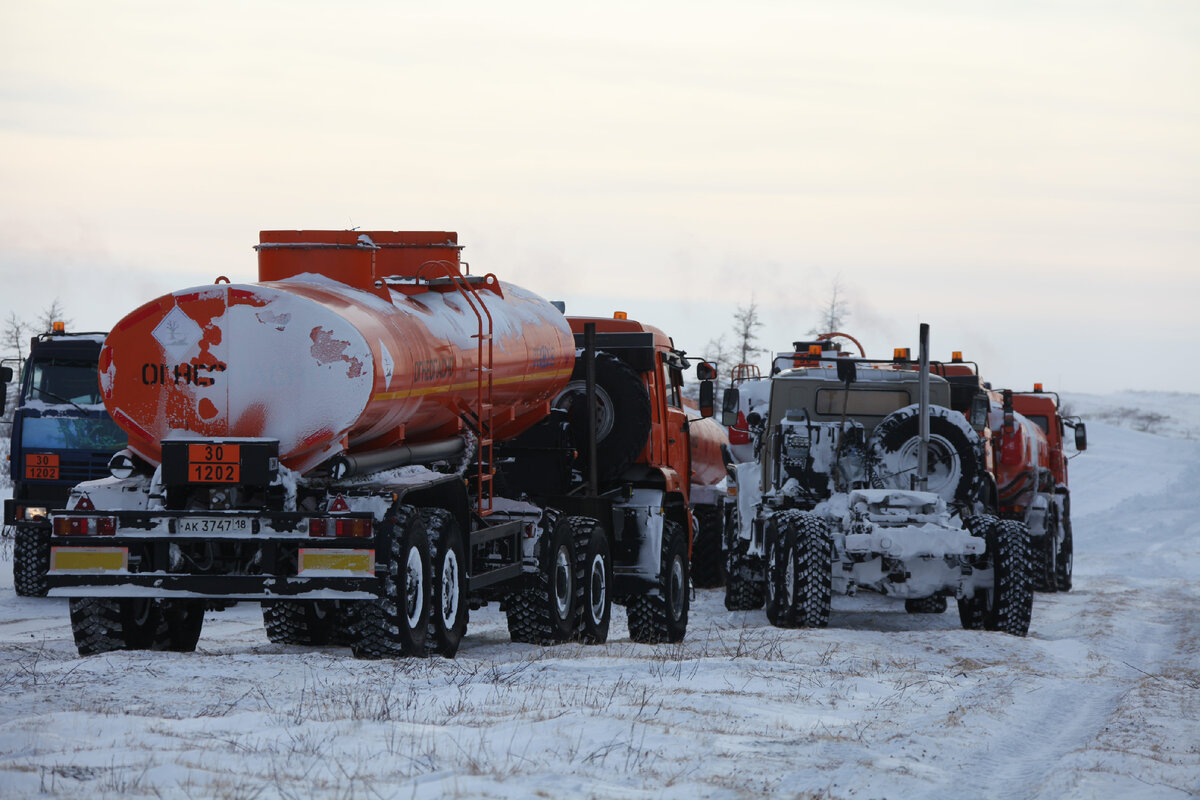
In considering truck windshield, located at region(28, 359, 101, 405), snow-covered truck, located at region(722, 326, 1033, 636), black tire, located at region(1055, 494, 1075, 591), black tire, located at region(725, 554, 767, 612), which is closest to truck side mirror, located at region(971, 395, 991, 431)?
snow-covered truck, located at region(722, 326, 1033, 636)

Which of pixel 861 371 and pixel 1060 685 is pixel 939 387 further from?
pixel 1060 685

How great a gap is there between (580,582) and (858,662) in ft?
10.2

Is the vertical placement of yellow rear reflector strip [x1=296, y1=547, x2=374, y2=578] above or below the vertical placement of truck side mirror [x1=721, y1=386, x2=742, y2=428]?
below

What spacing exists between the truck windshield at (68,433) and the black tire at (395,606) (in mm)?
8537

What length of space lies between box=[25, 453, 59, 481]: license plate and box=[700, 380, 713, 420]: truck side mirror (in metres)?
7.49

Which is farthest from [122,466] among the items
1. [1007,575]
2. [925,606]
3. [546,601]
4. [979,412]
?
[925,606]

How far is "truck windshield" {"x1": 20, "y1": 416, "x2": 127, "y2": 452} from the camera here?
747 inches

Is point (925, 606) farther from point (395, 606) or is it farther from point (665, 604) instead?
point (395, 606)

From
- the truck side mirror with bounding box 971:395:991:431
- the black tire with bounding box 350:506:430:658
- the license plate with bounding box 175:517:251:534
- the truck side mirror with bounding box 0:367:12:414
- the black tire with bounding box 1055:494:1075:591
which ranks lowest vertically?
the black tire with bounding box 1055:494:1075:591

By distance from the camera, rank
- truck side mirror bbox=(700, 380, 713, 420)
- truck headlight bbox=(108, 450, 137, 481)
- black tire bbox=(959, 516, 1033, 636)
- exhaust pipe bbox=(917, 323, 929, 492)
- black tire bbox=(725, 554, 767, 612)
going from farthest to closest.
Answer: black tire bbox=(725, 554, 767, 612) → truck side mirror bbox=(700, 380, 713, 420) → exhaust pipe bbox=(917, 323, 929, 492) → black tire bbox=(959, 516, 1033, 636) → truck headlight bbox=(108, 450, 137, 481)

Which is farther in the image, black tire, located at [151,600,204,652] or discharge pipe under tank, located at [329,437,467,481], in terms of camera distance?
black tire, located at [151,600,204,652]

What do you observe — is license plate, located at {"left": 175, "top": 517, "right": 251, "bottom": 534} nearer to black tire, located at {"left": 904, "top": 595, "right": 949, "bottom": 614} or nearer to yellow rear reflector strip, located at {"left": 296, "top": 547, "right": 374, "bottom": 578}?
yellow rear reflector strip, located at {"left": 296, "top": 547, "right": 374, "bottom": 578}

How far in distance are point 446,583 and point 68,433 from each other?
8303 mm

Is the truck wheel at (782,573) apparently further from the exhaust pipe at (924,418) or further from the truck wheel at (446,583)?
the truck wheel at (446,583)
